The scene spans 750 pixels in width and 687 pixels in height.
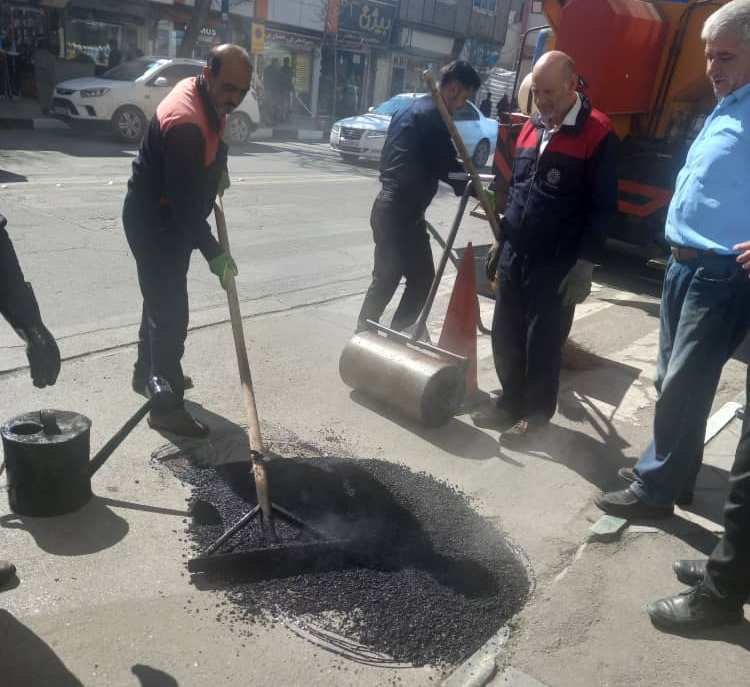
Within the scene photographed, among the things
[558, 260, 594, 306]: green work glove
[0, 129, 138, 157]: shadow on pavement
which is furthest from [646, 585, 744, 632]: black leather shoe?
[0, 129, 138, 157]: shadow on pavement

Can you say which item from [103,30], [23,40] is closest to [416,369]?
[23,40]

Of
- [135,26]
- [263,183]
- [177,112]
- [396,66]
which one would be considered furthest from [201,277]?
[396,66]

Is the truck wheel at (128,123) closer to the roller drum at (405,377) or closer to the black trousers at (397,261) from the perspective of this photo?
the black trousers at (397,261)

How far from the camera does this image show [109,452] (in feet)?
11.1

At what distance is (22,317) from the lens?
279 centimetres

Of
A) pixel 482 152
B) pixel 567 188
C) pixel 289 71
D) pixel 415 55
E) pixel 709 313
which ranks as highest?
pixel 415 55

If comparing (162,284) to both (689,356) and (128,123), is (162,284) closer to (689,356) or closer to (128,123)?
(689,356)

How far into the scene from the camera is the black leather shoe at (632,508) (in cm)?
360

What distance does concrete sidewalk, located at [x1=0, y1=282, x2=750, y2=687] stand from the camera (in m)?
2.55

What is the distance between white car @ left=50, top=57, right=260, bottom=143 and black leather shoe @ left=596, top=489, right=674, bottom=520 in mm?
13999

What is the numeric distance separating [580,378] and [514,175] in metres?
1.89

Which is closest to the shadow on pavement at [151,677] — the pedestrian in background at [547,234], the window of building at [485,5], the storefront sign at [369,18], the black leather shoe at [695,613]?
the black leather shoe at [695,613]

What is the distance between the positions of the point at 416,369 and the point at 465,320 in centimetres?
85

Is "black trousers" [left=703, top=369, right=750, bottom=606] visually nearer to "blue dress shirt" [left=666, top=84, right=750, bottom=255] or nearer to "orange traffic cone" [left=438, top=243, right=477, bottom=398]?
"blue dress shirt" [left=666, top=84, right=750, bottom=255]
